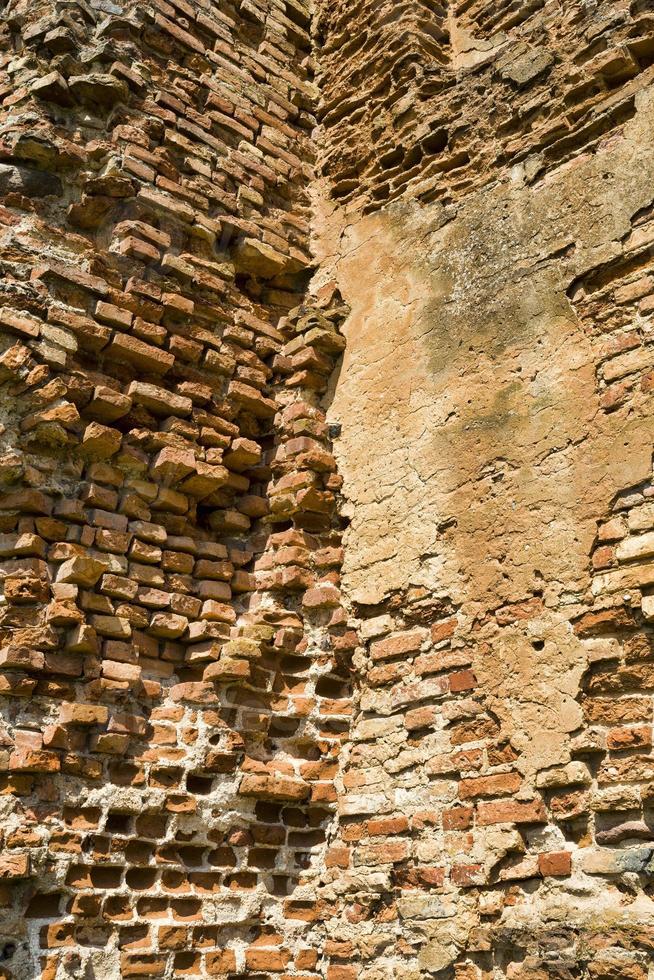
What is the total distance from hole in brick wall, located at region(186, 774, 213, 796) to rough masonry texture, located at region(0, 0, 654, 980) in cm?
5

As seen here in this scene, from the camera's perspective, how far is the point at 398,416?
375 centimetres

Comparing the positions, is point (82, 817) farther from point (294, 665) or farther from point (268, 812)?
point (294, 665)

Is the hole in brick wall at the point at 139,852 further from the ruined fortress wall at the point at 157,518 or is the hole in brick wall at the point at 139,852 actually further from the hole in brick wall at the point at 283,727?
the hole in brick wall at the point at 283,727

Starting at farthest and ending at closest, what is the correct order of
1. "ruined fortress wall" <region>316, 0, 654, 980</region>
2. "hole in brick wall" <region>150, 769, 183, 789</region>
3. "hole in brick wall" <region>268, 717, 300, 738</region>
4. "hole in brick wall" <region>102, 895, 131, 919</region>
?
"hole in brick wall" <region>268, 717, 300, 738</region>, "hole in brick wall" <region>150, 769, 183, 789</region>, "hole in brick wall" <region>102, 895, 131, 919</region>, "ruined fortress wall" <region>316, 0, 654, 980</region>

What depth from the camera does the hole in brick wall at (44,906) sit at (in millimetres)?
2730

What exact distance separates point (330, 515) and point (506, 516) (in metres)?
0.88

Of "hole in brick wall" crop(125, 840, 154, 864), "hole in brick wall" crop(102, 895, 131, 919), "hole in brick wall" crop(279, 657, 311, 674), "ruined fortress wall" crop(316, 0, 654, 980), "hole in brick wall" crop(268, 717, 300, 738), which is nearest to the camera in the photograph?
"ruined fortress wall" crop(316, 0, 654, 980)

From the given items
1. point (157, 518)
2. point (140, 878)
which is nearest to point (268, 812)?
point (140, 878)

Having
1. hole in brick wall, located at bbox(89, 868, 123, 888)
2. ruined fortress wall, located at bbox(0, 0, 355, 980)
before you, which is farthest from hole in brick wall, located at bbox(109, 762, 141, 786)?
hole in brick wall, located at bbox(89, 868, 123, 888)

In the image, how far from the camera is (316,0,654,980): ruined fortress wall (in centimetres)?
271

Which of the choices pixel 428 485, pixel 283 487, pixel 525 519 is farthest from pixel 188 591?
pixel 525 519

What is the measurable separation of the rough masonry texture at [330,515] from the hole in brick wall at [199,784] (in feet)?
0.16

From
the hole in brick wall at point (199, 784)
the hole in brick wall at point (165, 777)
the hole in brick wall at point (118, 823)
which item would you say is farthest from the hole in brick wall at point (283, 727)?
the hole in brick wall at point (118, 823)

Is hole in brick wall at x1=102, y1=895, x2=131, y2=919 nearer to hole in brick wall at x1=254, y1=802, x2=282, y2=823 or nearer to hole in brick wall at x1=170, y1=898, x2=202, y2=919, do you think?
hole in brick wall at x1=170, y1=898, x2=202, y2=919
